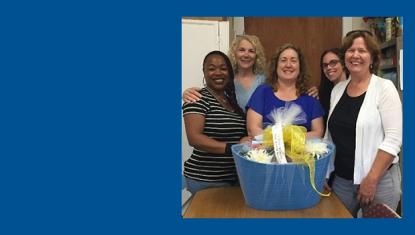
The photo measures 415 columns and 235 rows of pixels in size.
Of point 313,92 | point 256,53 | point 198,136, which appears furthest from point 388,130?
point 198,136

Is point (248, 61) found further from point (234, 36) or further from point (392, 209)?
point (392, 209)

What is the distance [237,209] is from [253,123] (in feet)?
0.96

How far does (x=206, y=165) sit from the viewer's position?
1.54m

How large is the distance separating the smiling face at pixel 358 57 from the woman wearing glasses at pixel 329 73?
3 centimetres

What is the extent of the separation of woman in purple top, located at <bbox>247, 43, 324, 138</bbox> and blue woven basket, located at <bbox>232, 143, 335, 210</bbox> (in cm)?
13

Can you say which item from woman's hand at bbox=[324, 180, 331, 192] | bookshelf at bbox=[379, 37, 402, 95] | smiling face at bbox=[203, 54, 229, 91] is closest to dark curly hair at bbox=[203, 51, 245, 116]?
smiling face at bbox=[203, 54, 229, 91]

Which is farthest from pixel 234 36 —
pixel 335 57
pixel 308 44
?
pixel 335 57

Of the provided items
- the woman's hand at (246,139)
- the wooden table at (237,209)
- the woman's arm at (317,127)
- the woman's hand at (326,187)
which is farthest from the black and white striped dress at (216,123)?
the woman's hand at (326,187)

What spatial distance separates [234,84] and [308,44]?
0.29 metres

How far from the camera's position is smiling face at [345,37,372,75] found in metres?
1.46

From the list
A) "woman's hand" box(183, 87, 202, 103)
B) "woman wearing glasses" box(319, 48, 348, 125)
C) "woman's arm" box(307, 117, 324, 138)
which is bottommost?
"woman's arm" box(307, 117, 324, 138)

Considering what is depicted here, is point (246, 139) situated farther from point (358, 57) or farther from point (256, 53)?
point (358, 57)

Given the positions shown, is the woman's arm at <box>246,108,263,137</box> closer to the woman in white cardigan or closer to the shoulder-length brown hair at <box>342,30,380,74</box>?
the woman in white cardigan

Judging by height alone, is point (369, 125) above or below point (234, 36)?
below
